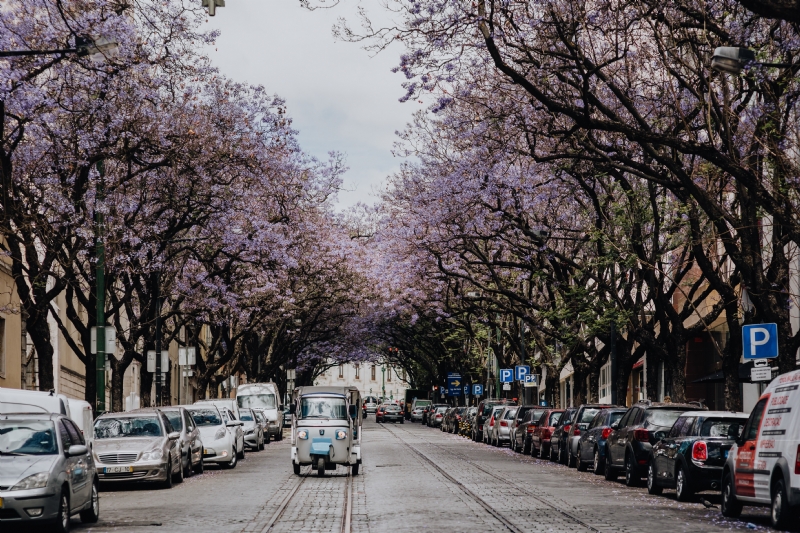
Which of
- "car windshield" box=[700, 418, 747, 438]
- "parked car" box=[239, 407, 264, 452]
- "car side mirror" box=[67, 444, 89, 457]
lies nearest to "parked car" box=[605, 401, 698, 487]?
"car windshield" box=[700, 418, 747, 438]

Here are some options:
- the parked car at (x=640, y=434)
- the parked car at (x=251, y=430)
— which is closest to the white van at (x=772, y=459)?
the parked car at (x=640, y=434)

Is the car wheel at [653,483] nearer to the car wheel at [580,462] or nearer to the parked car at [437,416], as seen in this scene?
the car wheel at [580,462]

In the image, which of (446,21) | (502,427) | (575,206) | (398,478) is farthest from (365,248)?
(446,21)

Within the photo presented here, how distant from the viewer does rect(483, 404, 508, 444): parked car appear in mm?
45000

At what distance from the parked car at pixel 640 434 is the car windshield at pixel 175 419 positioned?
926 centimetres

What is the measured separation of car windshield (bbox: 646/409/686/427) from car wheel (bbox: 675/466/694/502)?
3.19m

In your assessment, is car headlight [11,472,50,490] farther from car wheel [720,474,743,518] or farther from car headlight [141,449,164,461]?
car wheel [720,474,743,518]

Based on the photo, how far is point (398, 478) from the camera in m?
25.1

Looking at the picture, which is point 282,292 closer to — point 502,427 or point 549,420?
point 502,427

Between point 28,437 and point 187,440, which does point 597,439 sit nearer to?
point 187,440

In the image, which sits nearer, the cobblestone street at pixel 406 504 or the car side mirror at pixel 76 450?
the car side mirror at pixel 76 450

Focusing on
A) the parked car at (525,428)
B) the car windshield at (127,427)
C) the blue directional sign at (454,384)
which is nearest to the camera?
the car windshield at (127,427)

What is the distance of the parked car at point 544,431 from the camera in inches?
1331

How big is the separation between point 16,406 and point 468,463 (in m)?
15.0
